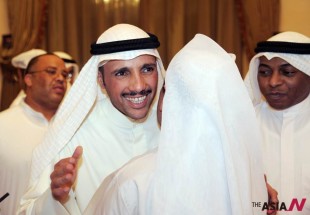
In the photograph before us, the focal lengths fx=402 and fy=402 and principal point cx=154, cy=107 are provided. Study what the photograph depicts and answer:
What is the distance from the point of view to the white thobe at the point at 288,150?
2.62 m

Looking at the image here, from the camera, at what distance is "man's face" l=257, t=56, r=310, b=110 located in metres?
2.89

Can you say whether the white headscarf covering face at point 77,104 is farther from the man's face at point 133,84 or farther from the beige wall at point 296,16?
the beige wall at point 296,16

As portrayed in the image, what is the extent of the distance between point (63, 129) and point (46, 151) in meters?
0.15

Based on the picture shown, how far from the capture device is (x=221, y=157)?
152cm

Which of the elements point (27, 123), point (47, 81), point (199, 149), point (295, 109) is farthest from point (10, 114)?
point (199, 149)

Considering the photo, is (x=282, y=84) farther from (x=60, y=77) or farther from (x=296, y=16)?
(x=296, y=16)

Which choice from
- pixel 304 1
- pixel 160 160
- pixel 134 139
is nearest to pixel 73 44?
pixel 304 1

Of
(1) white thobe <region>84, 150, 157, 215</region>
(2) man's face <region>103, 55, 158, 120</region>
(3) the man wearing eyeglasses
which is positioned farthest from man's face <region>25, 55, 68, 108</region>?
(1) white thobe <region>84, 150, 157, 215</region>

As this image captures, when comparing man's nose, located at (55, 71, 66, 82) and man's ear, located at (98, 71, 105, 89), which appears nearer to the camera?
man's ear, located at (98, 71, 105, 89)

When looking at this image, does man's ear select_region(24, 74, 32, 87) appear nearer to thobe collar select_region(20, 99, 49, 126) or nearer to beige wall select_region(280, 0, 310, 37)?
thobe collar select_region(20, 99, 49, 126)

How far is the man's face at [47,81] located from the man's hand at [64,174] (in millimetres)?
2096

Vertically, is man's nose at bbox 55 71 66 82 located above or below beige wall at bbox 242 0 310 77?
below

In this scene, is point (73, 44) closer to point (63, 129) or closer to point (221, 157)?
point (63, 129)

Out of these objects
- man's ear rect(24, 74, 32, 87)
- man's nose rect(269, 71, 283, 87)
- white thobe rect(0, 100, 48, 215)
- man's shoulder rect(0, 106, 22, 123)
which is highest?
man's nose rect(269, 71, 283, 87)
